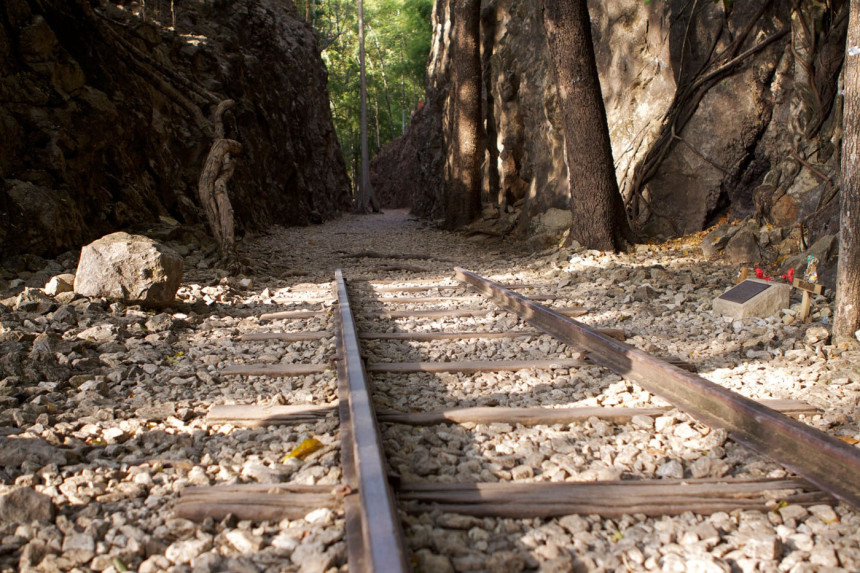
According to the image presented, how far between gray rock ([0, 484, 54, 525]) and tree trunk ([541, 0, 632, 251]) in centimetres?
692

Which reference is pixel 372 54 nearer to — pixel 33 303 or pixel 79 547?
pixel 33 303

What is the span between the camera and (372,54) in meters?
37.5

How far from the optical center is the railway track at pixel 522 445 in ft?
6.50

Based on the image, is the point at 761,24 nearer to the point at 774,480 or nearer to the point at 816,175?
the point at 816,175

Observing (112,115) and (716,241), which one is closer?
(716,241)

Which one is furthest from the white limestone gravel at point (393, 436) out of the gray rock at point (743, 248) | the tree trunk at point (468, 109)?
the tree trunk at point (468, 109)

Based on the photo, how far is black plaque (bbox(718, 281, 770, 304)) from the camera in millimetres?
4621

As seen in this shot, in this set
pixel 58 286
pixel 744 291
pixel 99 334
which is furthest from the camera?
pixel 58 286

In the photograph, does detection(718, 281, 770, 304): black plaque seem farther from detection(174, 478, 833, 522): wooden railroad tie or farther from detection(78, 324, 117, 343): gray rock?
detection(78, 324, 117, 343): gray rock

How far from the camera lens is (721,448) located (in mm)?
2426

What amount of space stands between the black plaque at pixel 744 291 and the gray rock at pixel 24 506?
14.6 feet

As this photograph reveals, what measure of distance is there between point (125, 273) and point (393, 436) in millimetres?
3344

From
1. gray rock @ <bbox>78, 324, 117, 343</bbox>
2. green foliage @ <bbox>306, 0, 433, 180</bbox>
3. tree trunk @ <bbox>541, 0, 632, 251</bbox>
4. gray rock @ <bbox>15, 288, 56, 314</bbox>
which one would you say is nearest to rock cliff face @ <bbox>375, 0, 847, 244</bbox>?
tree trunk @ <bbox>541, 0, 632, 251</bbox>

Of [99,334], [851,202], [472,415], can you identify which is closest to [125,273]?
[99,334]
